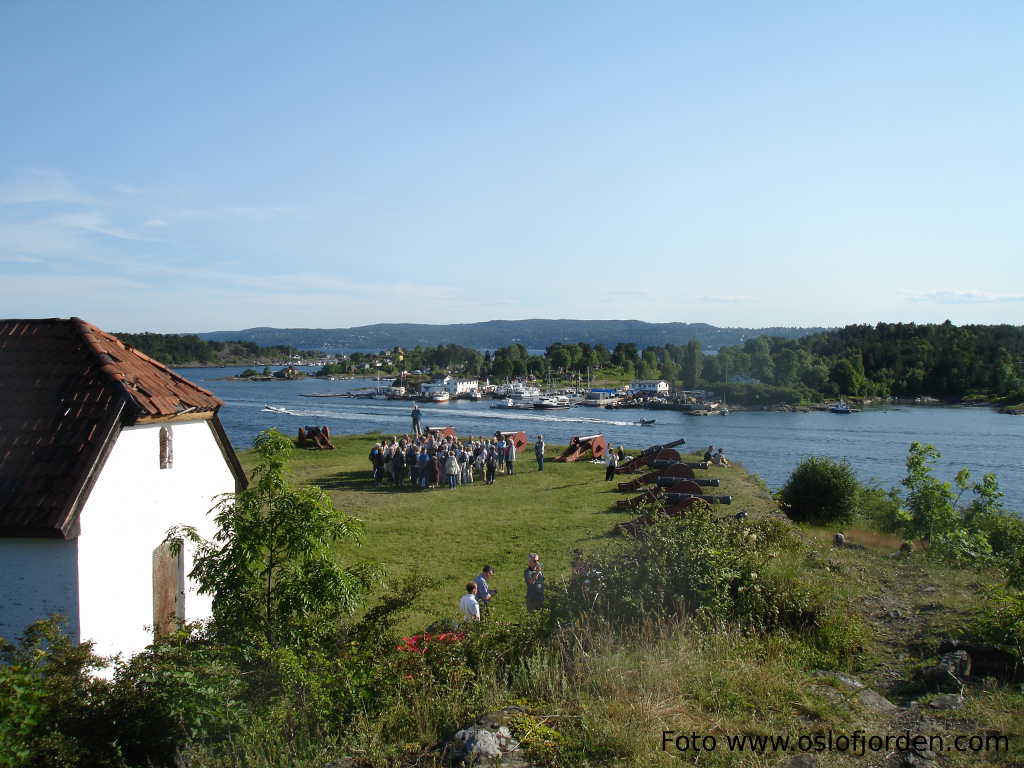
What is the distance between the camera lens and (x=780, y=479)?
159ft

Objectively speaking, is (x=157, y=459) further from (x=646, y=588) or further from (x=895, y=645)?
(x=895, y=645)

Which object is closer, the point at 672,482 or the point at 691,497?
the point at 691,497

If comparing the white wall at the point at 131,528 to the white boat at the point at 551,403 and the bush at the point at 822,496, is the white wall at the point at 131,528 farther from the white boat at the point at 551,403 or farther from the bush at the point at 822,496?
the white boat at the point at 551,403

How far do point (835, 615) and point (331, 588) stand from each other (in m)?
6.10

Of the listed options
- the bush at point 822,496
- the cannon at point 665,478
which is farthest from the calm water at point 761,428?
the cannon at point 665,478

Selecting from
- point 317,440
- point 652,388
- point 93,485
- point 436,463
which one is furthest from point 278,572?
point 652,388

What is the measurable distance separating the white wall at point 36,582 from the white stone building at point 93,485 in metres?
0.01

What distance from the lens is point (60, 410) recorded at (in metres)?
10.0

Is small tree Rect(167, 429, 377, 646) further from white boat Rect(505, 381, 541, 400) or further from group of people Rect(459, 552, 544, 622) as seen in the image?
white boat Rect(505, 381, 541, 400)

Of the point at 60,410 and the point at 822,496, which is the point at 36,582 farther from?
the point at 822,496

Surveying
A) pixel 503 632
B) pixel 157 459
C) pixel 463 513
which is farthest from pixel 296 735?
pixel 463 513

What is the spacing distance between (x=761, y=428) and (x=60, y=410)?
90.0 metres

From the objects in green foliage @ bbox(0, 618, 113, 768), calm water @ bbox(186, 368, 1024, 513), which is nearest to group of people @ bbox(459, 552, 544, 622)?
green foliage @ bbox(0, 618, 113, 768)

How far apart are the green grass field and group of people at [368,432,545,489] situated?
1.67ft
